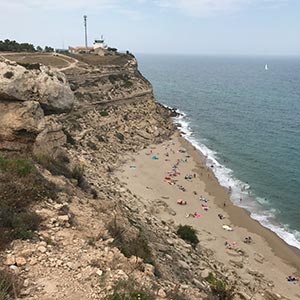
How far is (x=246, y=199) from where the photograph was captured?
128ft

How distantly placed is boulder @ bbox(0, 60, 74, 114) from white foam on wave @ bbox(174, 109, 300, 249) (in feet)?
74.2

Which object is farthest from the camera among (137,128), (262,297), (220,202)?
(137,128)

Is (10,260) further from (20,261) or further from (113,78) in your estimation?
(113,78)

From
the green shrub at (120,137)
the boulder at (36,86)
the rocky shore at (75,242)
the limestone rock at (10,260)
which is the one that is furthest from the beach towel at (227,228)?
the limestone rock at (10,260)

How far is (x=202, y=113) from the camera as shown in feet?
267

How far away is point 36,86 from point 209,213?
72.8ft

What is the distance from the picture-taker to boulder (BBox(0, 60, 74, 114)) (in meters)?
16.9

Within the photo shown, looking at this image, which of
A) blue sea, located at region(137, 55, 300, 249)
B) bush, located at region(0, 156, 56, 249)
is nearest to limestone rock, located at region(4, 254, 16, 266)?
bush, located at region(0, 156, 56, 249)

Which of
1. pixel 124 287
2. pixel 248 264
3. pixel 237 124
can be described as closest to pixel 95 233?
pixel 124 287

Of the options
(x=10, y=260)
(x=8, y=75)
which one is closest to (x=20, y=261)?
(x=10, y=260)

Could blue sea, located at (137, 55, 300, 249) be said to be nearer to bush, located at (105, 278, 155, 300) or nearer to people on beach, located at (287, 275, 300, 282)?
people on beach, located at (287, 275, 300, 282)

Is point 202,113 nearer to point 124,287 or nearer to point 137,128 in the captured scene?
point 137,128

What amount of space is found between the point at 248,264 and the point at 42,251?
1931cm

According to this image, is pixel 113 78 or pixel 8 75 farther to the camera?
pixel 113 78
